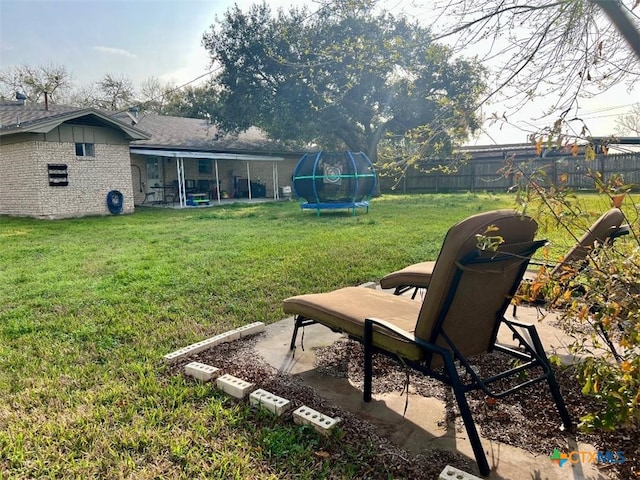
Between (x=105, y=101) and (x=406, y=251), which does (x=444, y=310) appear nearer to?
(x=406, y=251)

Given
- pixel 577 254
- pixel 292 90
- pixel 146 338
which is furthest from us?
pixel 292 90

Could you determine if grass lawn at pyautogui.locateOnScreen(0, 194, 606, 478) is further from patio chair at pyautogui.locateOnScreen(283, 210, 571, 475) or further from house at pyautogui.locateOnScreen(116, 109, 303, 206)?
house at pyautogui.locateOnScreen(116, 109, 303, 206)

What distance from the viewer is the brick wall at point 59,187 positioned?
14.2 meters

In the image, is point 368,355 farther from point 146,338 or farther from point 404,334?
point 146,338

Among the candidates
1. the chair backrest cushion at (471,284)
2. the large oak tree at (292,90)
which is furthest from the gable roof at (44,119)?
the chair backrest cushion at (471,284)

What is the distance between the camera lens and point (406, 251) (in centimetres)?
719

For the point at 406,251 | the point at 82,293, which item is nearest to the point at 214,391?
the point at 82,293

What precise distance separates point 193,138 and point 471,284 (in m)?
22.8

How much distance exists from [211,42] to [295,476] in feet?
78.8

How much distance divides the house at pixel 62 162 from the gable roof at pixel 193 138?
287cm

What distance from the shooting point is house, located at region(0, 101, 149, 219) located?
1417 cm

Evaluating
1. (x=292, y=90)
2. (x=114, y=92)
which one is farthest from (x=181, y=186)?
(x=114, y=92)

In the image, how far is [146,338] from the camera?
3586mm

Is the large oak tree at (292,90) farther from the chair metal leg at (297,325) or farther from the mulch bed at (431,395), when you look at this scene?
the mulch bed at (431,395)
